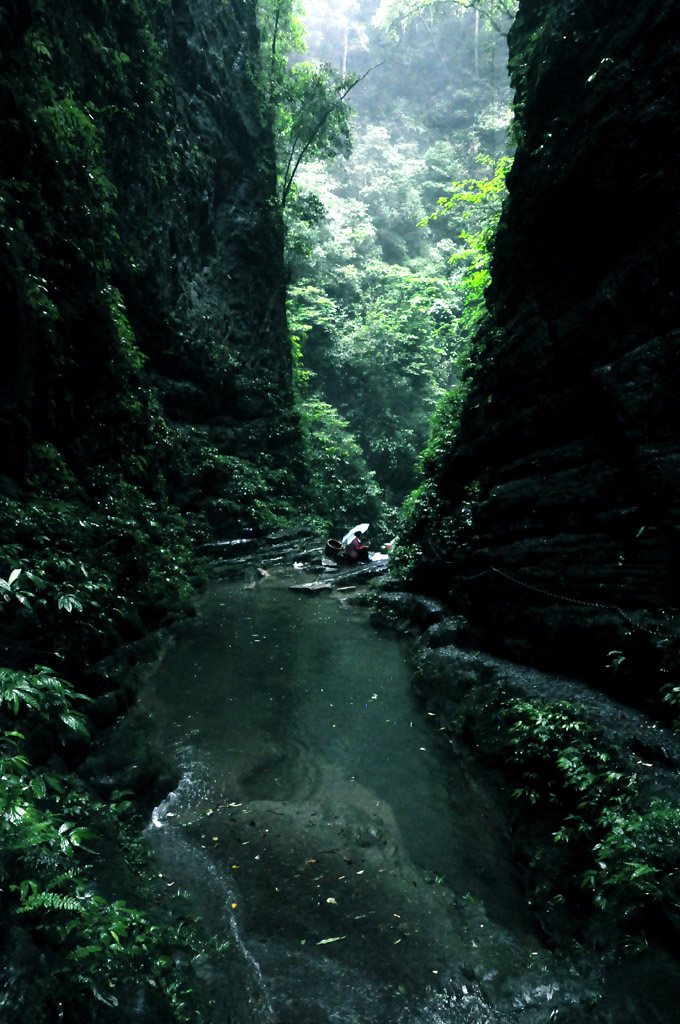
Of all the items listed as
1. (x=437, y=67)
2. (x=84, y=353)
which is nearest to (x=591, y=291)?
(x=84, y=353)

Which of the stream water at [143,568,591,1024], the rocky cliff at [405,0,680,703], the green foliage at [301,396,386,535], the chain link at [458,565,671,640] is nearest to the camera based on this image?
the stream water at [143,568,591,1024]

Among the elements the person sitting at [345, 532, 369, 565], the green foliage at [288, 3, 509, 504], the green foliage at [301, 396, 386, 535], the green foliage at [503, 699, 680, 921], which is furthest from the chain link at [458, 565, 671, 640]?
the green foliage at [288, 3, 509, 504]

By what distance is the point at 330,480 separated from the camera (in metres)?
23.0

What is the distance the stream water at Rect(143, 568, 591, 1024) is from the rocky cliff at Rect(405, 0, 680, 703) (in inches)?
81.1

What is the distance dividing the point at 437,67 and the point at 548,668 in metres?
56.1

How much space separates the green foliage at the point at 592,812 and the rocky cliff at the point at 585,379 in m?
0.88

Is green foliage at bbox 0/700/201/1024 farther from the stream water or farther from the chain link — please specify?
the chain link

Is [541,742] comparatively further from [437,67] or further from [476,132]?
[437,67]

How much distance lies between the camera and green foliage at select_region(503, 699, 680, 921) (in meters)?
3.40

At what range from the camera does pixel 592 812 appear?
4148mm

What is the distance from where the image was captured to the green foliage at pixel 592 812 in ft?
11.1

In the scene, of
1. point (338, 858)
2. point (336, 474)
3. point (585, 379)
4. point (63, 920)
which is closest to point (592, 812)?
point (338, 858)

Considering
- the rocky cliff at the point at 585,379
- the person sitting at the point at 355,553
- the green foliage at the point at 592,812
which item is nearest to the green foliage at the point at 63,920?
the green foliage at the point at 592,812

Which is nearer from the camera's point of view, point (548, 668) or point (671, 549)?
point (671, 549)
